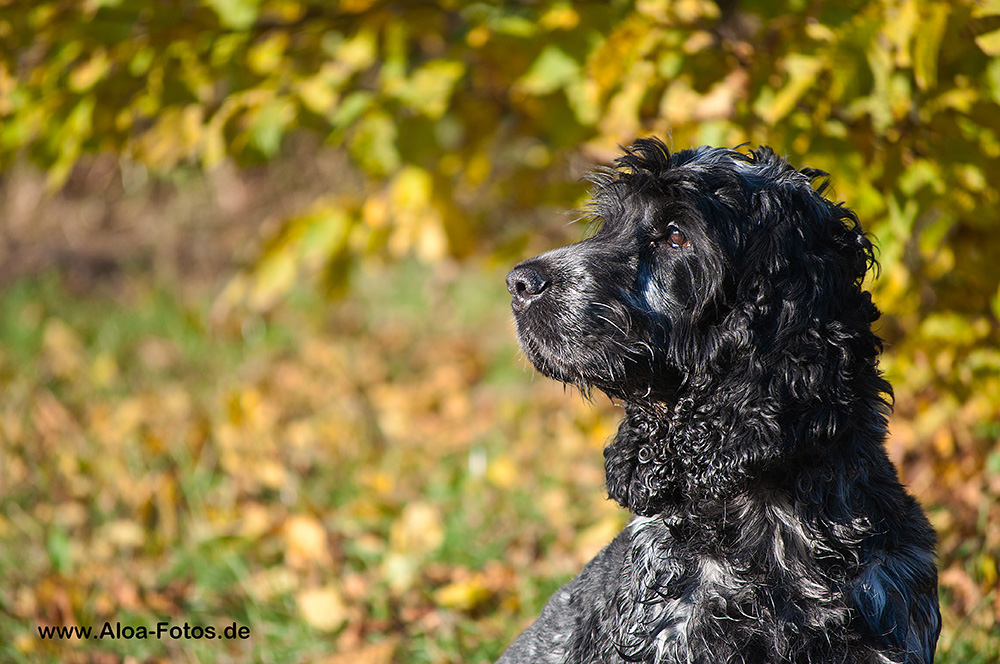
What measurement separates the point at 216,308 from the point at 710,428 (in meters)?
5.13

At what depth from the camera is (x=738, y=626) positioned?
94.7 inches

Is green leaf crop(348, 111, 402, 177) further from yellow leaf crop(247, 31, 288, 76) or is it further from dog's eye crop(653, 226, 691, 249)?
dog's eye crop(653, 226, 691, 249)

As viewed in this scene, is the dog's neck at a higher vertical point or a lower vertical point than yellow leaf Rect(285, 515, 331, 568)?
higher

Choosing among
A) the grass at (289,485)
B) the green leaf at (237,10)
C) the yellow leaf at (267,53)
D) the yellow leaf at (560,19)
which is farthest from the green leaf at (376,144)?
the grass at (289,485)

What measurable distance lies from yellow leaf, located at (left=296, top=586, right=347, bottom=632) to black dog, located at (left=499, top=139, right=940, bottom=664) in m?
1.74

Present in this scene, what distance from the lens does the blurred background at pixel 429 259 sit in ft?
11.5

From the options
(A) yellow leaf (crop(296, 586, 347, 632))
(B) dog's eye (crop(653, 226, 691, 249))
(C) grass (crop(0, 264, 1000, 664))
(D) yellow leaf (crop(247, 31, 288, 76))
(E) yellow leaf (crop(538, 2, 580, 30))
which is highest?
(B) dog's eye (crop(653, 226, 691, 249))

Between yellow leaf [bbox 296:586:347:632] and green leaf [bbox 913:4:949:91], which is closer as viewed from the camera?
green leaf [bbox 913:4:949:91]

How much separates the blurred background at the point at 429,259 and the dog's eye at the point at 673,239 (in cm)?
101

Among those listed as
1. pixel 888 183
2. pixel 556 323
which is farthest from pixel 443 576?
pixel 888 183

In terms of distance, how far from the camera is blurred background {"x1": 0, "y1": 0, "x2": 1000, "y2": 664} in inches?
137

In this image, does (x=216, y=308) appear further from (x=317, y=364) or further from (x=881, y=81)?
(x=881, y=81)

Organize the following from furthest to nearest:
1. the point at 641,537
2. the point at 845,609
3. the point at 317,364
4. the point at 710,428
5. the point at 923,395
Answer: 1. the point at 317,364
2. the point at 923,395
3. the point at 641,537
4. the point at 710,428
5. the point at 845,609

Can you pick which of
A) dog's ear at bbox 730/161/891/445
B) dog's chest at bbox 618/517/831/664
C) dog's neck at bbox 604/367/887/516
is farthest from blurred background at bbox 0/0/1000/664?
dog's chest at bbox 618/517/831/664
